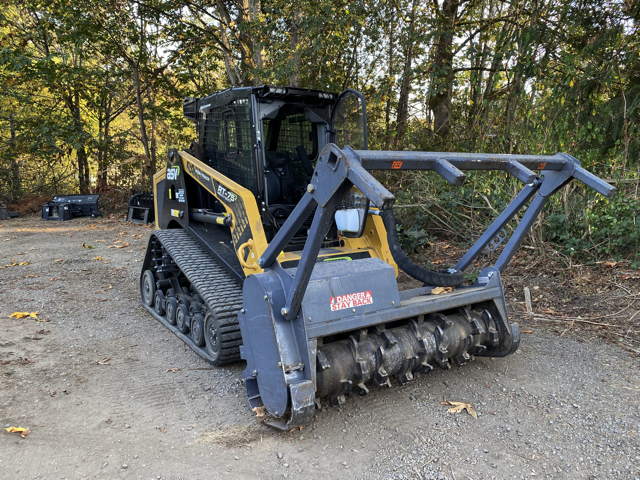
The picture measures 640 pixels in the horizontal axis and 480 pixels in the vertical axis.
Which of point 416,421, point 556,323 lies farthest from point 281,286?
point 556,323

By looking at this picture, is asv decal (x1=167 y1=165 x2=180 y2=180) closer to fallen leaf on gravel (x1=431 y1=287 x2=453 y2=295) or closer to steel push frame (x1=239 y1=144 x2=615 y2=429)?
steel push frame (x1=239 y1=144 x2=615 y2=429)

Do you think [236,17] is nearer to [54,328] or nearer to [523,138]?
[523,138]

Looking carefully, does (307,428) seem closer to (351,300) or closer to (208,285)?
(351,300)

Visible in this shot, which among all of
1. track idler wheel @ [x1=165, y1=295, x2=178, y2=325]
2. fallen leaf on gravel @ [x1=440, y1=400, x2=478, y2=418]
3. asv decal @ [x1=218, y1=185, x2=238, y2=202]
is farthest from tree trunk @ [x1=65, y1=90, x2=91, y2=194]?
fallen leaf on gravel @ [x1=440, y1=400, x2=478, y2=418]

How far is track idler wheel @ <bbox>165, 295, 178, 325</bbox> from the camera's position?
5.06 metres

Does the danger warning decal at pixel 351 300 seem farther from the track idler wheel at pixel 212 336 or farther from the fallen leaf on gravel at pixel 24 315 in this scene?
the fallen leaf on gravel at pixel 24 315

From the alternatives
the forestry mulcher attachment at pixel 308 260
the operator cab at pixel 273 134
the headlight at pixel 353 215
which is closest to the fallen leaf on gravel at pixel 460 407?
the forestry mulcher attachment at pixel 308 260

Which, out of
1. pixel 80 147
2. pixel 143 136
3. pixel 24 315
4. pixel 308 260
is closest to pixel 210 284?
pixel 308 260

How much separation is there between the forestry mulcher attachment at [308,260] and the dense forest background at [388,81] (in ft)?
10.1

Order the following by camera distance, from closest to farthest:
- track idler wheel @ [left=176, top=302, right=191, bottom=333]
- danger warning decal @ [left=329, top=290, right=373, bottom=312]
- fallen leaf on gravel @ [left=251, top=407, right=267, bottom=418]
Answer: danger warning decal @ [left=329, top=290, right=373, bottom=312] < fallen leaf on gravel @ [left=251, top=407, right=267, bottom=418] < track idler wheel @ [left=176, top=302, right=191, bottom=333]

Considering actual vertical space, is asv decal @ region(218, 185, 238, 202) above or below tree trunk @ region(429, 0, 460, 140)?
below

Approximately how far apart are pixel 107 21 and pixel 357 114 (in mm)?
11875

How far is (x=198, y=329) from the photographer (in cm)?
440

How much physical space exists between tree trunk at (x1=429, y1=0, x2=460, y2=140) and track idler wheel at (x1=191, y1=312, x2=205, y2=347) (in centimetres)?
581
